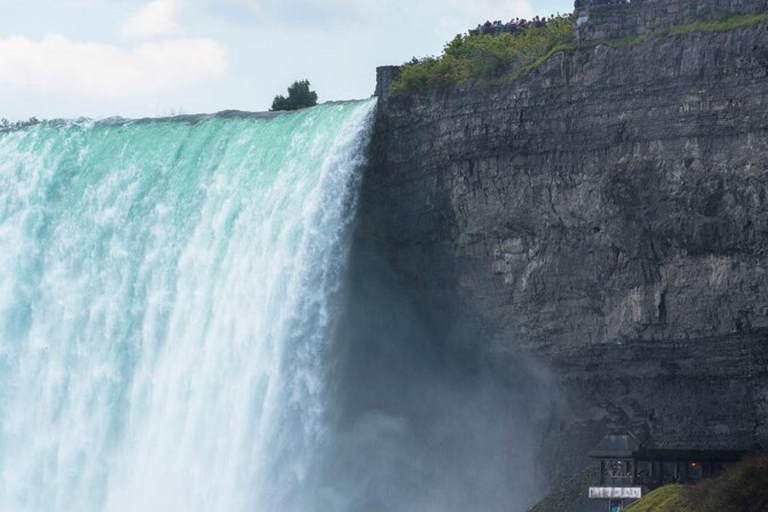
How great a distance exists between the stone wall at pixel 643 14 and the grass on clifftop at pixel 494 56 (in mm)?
270

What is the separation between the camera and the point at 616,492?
48219mm

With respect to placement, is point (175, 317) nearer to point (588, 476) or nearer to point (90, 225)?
point (90, 225)

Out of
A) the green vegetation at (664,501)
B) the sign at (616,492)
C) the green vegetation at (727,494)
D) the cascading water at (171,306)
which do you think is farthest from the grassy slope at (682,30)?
the green vegetation at (664,501)

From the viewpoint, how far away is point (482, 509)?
5494 cm

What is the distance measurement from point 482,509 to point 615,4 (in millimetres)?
11951

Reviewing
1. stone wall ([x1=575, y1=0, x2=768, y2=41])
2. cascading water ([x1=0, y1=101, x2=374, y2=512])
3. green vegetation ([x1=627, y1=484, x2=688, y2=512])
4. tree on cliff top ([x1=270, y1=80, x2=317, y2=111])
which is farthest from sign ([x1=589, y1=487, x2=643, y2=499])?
tree on cliff top ([x1=270, y1=80, x2=317, y2=111])

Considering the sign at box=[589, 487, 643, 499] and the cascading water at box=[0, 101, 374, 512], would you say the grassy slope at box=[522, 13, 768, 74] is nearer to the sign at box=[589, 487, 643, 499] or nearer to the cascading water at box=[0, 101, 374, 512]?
the cascading water at box=[0, 101, 374, 512]

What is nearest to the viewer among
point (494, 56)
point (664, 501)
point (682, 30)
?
point (664, 501)

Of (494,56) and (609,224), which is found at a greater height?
(494,56)

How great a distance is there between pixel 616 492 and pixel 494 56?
439 inches

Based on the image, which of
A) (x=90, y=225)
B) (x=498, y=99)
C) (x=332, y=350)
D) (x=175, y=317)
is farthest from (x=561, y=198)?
(x=90, y=225)

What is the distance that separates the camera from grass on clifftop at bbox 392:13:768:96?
52.1 metres

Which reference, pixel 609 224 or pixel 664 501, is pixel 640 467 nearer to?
pixel 664 501

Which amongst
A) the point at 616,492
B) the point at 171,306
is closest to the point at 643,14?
the point at 616,492
